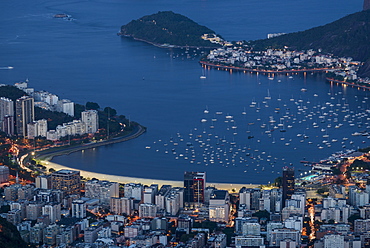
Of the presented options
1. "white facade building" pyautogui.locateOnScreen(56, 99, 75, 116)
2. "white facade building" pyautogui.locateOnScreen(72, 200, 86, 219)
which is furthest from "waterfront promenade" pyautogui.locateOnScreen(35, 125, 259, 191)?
"white facade building" pyautogui.locateOnScreen(72, 200, 86, 219)

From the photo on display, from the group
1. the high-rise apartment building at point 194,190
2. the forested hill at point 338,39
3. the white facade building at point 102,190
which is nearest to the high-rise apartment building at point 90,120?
the white facade building at point 102,190

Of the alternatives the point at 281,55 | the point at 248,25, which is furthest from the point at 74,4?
the point at 281,55

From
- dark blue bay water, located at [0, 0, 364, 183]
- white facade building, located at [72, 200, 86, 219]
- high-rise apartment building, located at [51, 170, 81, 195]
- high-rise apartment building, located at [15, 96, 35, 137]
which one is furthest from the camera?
high-rise apartment building, located at [15, 96, 35, 137]

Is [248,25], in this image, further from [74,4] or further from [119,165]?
[119,165]

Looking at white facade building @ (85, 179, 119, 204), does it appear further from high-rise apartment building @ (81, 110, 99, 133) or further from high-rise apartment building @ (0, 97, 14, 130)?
high-rise apartment building @ (0, 97, 14, 130)

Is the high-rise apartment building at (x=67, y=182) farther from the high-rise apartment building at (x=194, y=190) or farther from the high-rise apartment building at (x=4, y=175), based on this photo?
the high-rise apartment building at (x=194, y=190)

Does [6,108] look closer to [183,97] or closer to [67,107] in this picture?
[67,107]

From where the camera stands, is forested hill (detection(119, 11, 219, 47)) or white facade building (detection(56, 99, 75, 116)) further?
forested hill (detection(119, 11, 219, 47))
